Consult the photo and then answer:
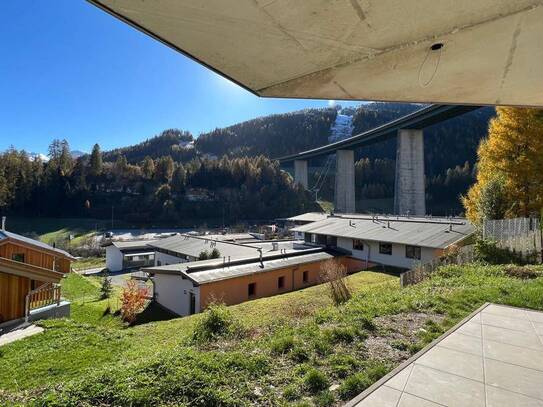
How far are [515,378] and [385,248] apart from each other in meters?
20.3

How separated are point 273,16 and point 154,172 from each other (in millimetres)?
74904

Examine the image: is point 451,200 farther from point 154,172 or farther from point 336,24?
point 336,24

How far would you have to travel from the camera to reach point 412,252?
20.8 metres

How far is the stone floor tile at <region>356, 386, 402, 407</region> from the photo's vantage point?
280cm

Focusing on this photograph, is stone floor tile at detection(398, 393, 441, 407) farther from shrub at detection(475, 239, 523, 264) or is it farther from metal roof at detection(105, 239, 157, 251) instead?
metal roof at detection(105, 239, 157, 251)

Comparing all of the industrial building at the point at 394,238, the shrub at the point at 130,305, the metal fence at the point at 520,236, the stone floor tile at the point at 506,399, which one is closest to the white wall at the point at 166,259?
the shrub at the point at 130,305

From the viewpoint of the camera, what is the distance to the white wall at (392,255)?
19998 mm

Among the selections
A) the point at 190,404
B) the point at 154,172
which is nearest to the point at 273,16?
the point at 190,404

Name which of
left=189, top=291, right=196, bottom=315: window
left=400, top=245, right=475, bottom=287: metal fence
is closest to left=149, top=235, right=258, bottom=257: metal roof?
left=189, top=291, right=196, bottom=315: window

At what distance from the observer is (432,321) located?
5105 mm

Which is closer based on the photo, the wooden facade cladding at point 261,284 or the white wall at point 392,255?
the wooden facade cladding at point 261,284

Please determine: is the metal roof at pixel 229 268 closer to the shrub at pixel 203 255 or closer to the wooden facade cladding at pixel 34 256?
the shrub at pixel 203 255

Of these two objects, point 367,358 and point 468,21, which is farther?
point 367,358

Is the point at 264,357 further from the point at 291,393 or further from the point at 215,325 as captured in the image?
the point at 215,325
